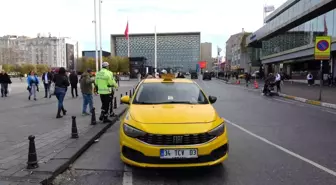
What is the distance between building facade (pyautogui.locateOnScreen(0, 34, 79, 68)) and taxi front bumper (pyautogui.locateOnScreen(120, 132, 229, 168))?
12938 centimetres

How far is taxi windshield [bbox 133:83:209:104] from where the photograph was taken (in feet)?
20.5

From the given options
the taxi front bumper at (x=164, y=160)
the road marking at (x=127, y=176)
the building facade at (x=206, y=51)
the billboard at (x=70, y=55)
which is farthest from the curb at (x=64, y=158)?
the building facade at (x=206, y=51)

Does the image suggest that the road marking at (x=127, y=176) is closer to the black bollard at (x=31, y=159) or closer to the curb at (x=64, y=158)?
the curb at (x=64, y=158)

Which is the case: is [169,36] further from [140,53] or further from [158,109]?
[158,109]

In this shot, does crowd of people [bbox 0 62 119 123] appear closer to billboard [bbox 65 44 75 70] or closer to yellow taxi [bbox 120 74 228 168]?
yellow taxi [bbox 120 74 228 168]

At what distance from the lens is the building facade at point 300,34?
33.6 m

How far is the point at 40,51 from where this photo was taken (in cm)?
13650

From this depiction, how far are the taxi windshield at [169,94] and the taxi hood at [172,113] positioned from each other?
1.12 feet

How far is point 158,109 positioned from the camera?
5.56 meters

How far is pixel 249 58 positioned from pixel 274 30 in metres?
43.1

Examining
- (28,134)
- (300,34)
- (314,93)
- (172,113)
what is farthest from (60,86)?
→ (300,34)

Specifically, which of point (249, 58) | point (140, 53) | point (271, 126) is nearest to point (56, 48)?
point (140, 53)

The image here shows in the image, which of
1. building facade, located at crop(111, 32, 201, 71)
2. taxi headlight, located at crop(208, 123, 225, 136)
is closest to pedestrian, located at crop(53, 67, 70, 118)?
taxi headlight, located at crop(208, 123, 225, 136)

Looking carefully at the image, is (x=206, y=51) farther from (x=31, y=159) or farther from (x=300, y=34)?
(x=31, y=159)
